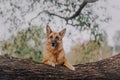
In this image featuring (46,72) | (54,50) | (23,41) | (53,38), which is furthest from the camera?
(23,41)

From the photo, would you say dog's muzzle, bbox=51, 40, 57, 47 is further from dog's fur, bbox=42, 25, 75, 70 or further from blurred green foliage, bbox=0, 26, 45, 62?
blurred green foliage, bbox=0, 26, 45, 62

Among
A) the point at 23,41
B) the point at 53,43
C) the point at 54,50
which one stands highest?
the point at 53,43

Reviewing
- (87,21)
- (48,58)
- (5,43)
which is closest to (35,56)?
(5,43)

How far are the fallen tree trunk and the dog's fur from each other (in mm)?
144

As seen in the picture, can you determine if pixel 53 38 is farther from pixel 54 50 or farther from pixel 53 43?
pixel 54 50

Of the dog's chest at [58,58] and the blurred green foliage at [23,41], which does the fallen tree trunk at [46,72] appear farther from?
the blurred green foliage at [23,41]

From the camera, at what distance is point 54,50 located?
835 centimetres

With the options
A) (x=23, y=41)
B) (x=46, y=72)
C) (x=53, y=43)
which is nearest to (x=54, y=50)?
(x=53, y=43)

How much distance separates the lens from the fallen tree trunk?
25.6 feet

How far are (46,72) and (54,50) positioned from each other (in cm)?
52

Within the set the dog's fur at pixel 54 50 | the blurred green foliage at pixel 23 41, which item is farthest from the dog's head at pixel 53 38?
the blurred green foliage at pixel 23 41

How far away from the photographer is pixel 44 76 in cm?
794

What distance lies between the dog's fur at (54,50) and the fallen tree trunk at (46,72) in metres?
0.14

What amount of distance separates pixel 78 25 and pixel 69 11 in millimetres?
634
